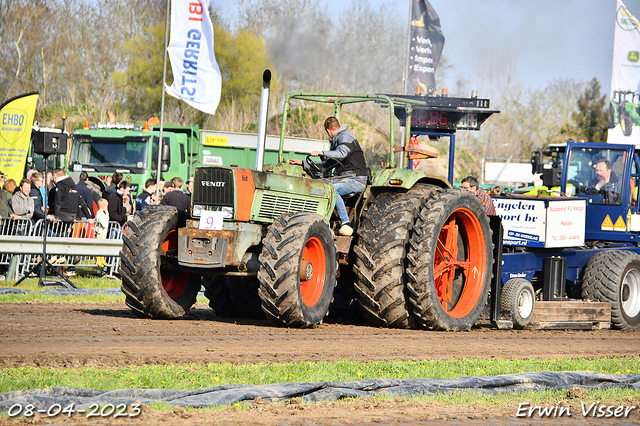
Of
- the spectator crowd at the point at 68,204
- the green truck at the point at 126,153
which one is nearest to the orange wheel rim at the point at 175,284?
the spectator crowd at the point at 68,204

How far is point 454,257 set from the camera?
10.2m

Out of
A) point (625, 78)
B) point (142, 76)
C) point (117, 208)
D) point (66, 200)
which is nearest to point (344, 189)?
point (66, 200)

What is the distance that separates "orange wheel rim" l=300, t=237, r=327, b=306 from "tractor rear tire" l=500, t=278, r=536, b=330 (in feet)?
9.52

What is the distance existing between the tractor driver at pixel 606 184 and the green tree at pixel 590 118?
149ft

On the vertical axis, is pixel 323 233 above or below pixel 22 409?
above

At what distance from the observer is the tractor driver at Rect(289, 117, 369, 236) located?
937 cm

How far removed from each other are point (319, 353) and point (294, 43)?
7.82 meters

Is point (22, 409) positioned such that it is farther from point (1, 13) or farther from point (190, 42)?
point (1, 13)

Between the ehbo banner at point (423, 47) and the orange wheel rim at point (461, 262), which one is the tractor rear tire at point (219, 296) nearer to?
the orange wheel rim at point (461, 262)

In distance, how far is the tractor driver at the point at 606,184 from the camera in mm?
12891

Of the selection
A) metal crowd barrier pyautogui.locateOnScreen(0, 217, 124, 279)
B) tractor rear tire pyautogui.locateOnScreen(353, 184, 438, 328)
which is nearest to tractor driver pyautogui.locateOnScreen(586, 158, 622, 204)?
tractor rear tire pyautogui.locateOnScreen(353, 184, 438, 328)

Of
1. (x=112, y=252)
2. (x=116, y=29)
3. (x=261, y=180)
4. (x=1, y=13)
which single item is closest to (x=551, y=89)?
(x=116, y=29)

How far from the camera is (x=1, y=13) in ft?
123

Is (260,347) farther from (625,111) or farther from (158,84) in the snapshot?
(158,84)
